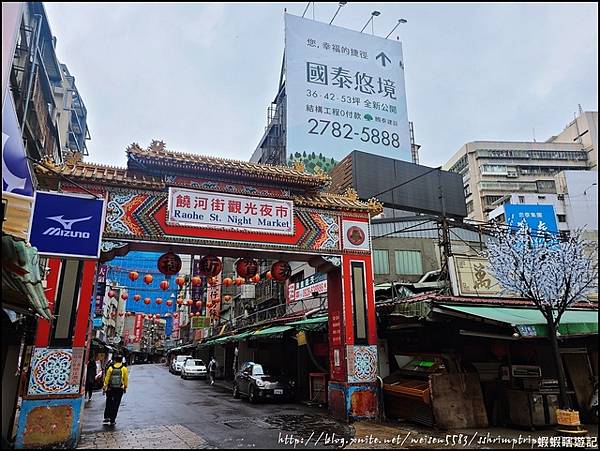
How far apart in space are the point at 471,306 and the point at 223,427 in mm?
6955

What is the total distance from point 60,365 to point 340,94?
84.2 feet

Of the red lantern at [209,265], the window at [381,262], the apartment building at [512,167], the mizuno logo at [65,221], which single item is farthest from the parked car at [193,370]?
the apartment building at [512,167]

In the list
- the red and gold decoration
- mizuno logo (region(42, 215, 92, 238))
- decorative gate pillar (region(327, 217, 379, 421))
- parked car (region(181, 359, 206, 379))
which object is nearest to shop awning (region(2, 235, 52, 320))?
mizuno logo (region(42, 215, 92, 238))

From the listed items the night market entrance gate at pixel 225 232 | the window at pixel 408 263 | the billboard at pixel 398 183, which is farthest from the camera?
the billboard at pixel 398 183

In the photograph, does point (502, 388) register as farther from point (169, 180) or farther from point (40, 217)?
point (40, 217)

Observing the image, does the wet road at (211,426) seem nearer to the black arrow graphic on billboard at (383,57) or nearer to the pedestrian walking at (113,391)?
the pedestrian walking at (113,391)

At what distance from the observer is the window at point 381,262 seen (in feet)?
65.0

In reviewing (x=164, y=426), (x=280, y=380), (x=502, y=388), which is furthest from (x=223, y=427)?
(x=502, y=388)

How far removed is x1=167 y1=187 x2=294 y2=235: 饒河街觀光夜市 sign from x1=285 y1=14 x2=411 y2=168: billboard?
1657 cm

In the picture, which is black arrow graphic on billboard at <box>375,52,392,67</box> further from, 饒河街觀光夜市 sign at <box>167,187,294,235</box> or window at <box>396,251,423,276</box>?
饒河街觀光夜市 sign at <box>167,187,294,235</box>

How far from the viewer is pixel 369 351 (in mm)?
12328

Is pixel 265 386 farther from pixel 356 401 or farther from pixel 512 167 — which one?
pixel 512 167

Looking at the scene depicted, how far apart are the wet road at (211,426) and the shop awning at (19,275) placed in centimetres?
404

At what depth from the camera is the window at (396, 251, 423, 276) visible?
20.2 meters
